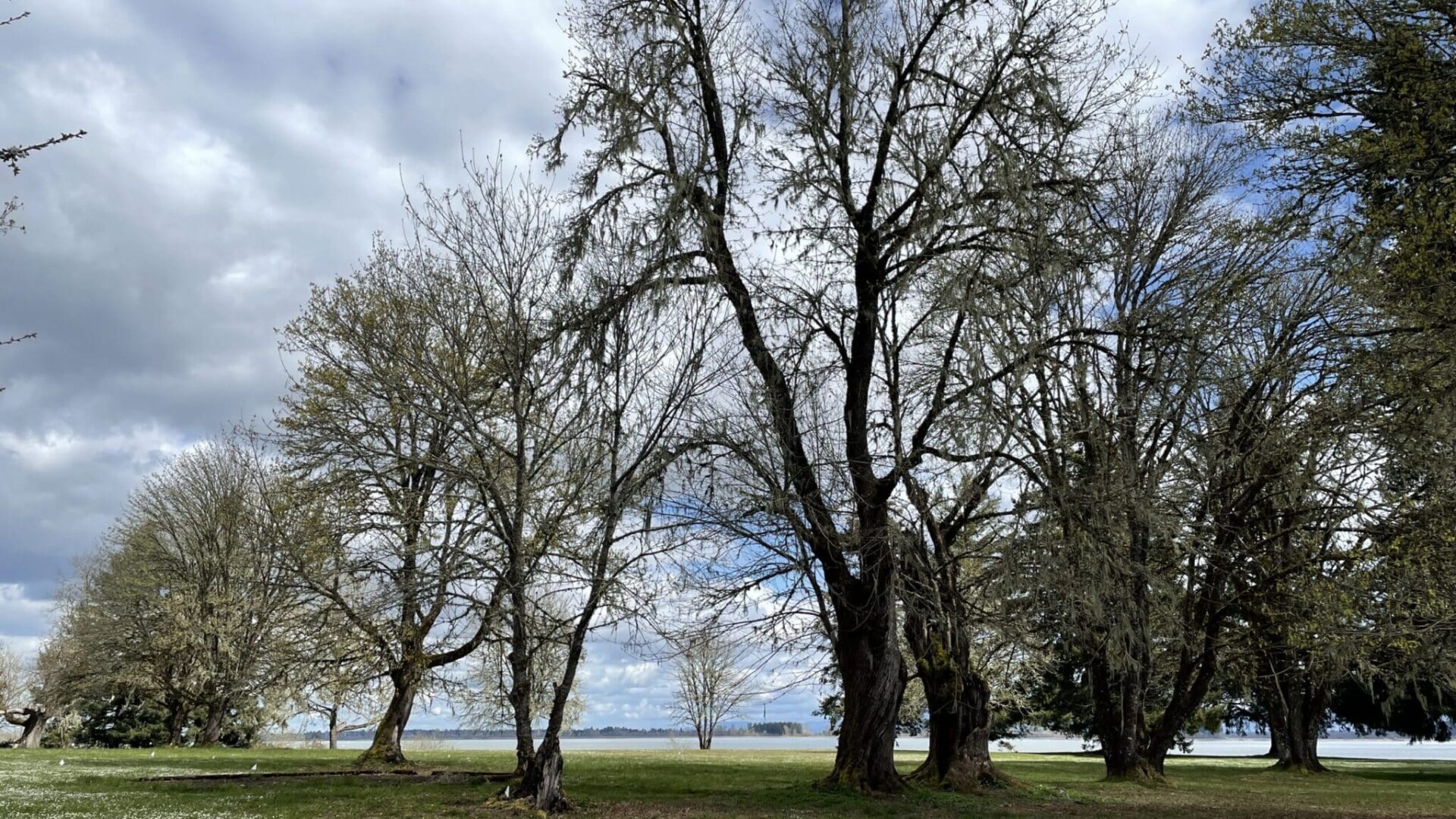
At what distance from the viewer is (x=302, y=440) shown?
→ 20.4 meters

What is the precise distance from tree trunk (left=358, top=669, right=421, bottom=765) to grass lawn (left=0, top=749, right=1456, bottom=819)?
0.82 metres

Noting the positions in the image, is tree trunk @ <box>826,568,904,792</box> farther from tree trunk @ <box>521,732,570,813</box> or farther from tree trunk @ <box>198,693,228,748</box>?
tree trunk @ <box>198,693,228,748</box>

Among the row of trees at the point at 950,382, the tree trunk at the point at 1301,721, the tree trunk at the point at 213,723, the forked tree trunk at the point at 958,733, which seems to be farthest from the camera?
the tree trunk at the point at 213,723

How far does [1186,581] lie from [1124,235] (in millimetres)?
11168

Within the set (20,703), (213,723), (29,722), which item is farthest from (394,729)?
(20,703)

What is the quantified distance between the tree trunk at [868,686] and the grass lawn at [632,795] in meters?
0.57

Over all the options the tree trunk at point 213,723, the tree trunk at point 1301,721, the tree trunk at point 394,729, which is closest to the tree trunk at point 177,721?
the tree trunk at point 213,723

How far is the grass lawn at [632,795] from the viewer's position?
43.3 ft

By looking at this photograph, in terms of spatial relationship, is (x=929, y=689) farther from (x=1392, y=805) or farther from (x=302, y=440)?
(x=302, y=440)

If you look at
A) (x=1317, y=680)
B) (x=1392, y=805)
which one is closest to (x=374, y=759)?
(x=1392, y=805)

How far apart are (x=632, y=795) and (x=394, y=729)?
936 cm

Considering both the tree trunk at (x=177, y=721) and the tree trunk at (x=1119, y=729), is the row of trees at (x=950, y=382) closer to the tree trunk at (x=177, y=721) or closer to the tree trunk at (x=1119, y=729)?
the tree trunk at (x=1119, y=729)

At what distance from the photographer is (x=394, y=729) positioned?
2261 centimetres

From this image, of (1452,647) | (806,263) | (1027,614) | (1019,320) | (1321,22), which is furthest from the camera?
(1452,647)
